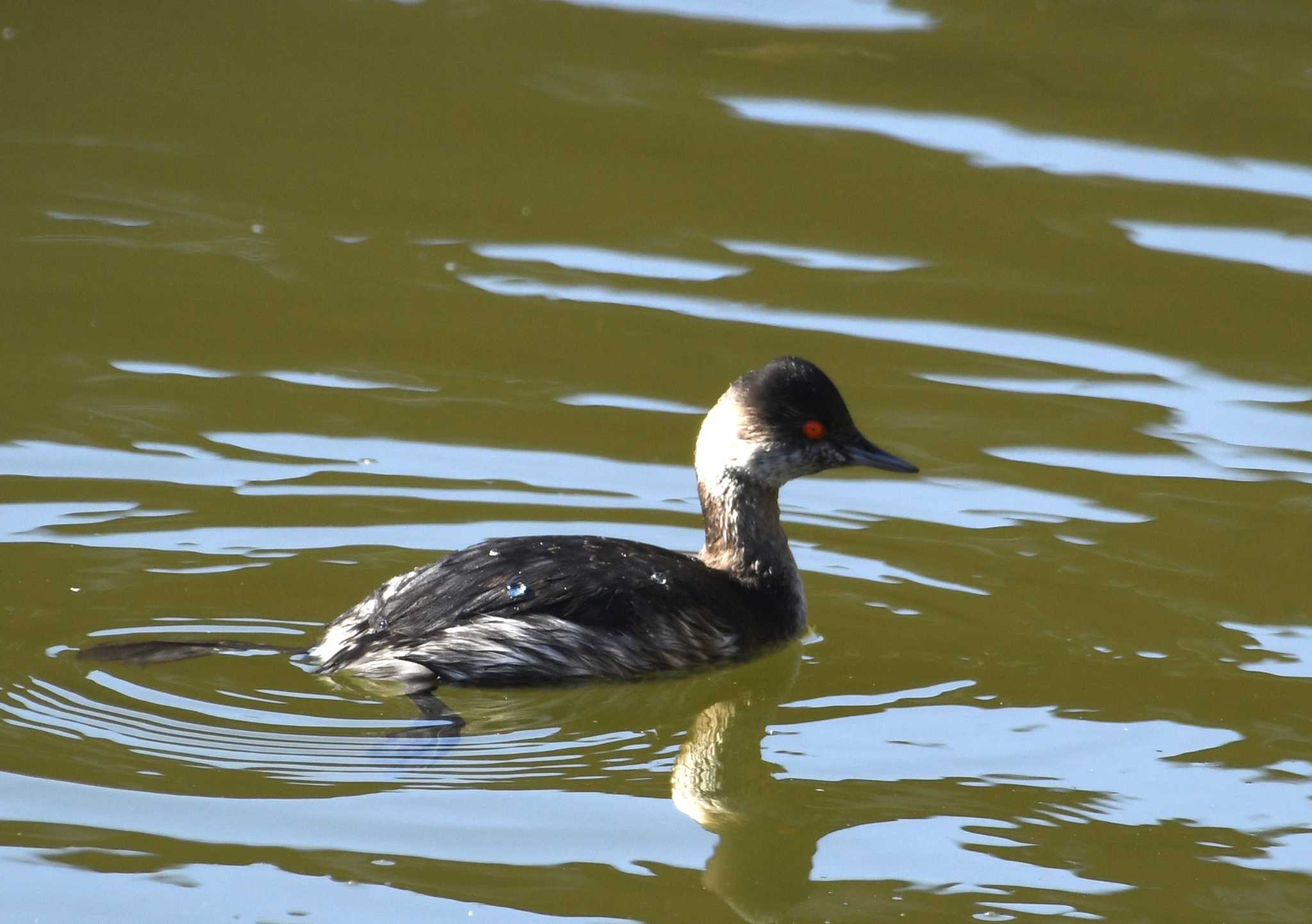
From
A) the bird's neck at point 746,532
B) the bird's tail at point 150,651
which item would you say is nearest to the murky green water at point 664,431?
the bird's tail at point 150,651

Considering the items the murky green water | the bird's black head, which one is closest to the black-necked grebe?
the bird's black head

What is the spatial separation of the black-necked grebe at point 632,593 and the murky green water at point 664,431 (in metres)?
0.12

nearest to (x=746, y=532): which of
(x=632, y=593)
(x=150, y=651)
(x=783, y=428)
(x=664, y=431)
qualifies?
(x=783, y=428)

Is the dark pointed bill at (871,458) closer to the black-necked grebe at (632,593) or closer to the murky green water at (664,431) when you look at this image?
the black-necked grebe at (632,593)

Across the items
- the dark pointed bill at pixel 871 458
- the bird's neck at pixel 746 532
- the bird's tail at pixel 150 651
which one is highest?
the dark pointed bill at pixel 871 458

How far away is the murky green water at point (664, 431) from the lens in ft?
16.4

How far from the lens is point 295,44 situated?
11.3m

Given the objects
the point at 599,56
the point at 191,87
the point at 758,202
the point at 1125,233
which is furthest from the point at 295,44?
the point at 1125,233

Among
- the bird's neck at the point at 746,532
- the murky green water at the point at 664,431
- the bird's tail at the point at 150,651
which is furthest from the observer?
the bird's neck at the point at 746,532

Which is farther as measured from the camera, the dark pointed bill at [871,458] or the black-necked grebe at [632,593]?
the dark pointed bill at [871,458]

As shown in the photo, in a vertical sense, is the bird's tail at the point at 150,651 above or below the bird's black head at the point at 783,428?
below

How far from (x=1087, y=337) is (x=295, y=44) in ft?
16.0

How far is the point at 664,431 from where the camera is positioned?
775 cm

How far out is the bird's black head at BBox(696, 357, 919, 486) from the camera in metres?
6.44
